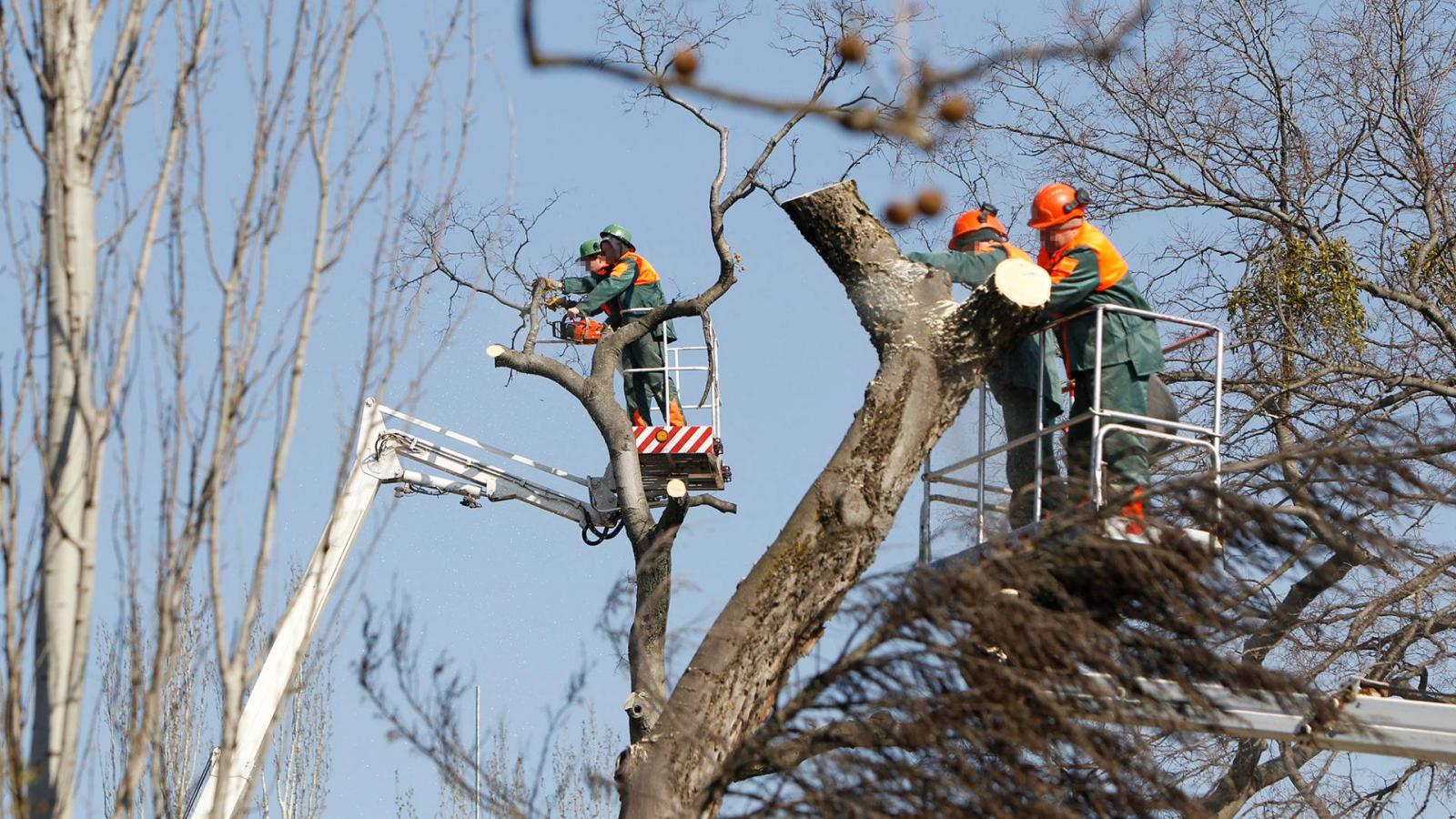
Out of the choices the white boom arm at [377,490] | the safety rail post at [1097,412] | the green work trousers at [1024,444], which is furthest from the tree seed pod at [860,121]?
the white boom arm at [377,490]

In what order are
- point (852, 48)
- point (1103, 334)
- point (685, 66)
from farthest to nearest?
point (852, 48), point (1103, 334), point (685, 66)

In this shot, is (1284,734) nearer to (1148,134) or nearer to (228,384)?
(228,384)

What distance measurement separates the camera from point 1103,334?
25.7 ft

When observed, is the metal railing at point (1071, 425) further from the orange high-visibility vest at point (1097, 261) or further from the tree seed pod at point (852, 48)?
the tree seed pod at point (852, 48)

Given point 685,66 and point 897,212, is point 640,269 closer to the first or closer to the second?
point 897,212

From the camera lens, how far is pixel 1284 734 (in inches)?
263

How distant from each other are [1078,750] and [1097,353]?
2385 millimetres

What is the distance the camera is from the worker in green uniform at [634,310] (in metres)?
14.7

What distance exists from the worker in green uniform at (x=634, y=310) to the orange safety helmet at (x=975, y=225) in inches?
249

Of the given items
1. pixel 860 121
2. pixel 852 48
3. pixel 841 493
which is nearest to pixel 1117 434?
pixel 841 493

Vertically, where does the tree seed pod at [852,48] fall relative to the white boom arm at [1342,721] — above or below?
above

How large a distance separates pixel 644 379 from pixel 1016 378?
7027 millimetres

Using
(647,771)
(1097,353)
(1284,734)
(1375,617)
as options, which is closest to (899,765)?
(647,771)

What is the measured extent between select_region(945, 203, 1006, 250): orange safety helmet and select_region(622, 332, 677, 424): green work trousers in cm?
665
